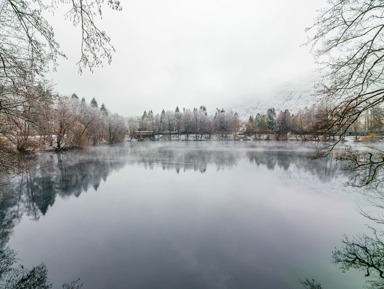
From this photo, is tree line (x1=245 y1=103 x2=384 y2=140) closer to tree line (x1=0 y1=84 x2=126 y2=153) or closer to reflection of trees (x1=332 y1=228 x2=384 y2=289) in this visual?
reflection of trees (x1=332 y1=228 x2=384 y2=289)

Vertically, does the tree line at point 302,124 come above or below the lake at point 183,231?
above

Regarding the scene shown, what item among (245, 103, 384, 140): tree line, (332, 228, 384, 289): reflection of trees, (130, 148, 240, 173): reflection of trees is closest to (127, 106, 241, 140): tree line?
(245, 103, 384, 140): tree line

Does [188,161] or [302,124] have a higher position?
[302,124]

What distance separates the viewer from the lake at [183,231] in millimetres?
4137

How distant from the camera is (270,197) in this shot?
9289 mm

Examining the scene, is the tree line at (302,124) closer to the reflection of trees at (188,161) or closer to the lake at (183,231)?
the lake at (183,231)

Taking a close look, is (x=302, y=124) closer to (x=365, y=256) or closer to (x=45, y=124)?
(x=365, y=256)

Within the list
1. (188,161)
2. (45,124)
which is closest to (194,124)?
(188,161)

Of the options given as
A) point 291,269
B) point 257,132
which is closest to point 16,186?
point 291,269

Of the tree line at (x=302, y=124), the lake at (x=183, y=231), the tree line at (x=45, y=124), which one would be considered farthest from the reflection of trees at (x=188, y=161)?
the tree line at (x=45, y=124)

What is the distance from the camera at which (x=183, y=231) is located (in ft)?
19.6

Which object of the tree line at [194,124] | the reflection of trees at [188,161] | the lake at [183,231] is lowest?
the lake at [183,231]

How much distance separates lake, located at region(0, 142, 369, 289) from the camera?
13.6 feet

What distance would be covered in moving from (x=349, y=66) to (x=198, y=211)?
675 centimetres
